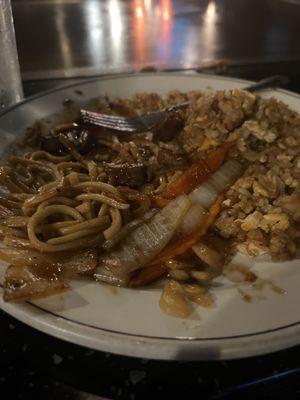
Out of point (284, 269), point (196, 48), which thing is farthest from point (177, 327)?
point (196, 48)

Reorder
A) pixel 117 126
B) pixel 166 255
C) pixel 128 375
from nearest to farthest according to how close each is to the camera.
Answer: pixel 128 375 → pixel 166 255 → pixel 117 126

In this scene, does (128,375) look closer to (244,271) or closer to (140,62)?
(244,271)

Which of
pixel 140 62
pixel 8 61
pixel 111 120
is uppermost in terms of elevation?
pixel 8 61

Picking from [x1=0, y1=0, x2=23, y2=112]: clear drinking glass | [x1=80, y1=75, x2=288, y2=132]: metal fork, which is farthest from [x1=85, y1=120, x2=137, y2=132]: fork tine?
[x1=0, y1=0, x2=23, y2=112]: clear drinking glass

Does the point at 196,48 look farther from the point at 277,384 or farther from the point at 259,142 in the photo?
the point at 277,384

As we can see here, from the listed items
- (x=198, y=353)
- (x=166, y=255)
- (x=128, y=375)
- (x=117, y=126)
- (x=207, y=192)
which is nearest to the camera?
(x=198, y=353)

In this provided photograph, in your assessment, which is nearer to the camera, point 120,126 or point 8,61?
point 120,126

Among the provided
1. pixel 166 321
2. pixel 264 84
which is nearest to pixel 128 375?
pixel 166 321

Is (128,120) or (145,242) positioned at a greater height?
(128,120)
